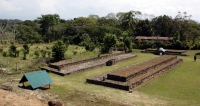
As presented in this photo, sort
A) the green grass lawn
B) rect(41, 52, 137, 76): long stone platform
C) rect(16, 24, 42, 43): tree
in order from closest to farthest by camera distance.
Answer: the green grass lawn
rect(41, 52, 137, 76): long stone platform
rect(16, 24, 42, 43): tree

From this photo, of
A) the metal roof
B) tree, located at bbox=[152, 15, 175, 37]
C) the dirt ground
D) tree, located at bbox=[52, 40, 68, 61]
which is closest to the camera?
the dirt ground

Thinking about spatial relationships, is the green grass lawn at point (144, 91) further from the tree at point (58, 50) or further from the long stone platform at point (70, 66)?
the tree at point (58, 50)

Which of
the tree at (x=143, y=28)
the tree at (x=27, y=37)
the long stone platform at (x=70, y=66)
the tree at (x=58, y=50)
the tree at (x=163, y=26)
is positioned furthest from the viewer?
the tree at (x=143, y=28)

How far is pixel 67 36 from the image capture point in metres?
52.6

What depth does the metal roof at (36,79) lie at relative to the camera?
1592 cm

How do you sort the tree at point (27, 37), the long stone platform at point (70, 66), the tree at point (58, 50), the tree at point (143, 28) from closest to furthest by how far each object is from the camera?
the long stone platform at point (70, 66)
the tree at point (58, 50)
the tree at point (27, 37)
the tree at point (143, 28)

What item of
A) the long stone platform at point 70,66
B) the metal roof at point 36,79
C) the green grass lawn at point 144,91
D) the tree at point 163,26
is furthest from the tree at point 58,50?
the tree at point 163,26

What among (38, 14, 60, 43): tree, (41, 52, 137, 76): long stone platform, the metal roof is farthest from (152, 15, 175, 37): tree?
the metal roof

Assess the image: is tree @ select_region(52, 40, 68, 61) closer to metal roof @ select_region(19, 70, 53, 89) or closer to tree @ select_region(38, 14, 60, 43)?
metal roof @ select_region(19, 70, 53, 89)

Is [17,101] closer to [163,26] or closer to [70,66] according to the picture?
[70,66]

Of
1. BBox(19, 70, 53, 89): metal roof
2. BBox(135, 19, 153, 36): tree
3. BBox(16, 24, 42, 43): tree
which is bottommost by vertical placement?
BBox(19, 70, 53, 89): metal roof

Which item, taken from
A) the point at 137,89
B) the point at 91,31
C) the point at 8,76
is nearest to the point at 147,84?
the point at 137,89

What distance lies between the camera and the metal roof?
15.9 meters

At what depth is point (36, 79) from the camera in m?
16.3
